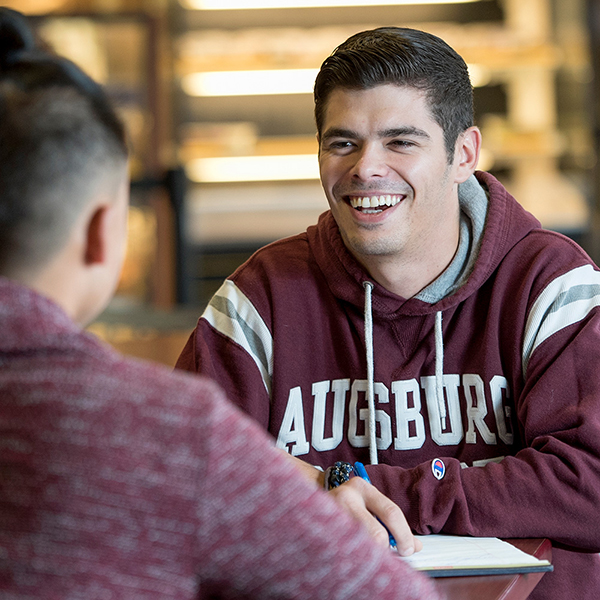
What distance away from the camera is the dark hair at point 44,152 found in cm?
63

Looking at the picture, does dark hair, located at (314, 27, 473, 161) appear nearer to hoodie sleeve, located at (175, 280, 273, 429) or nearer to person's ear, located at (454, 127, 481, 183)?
person's ear, located at (454, 127, 481, 183)

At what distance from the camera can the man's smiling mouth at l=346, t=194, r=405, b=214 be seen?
1.38 m

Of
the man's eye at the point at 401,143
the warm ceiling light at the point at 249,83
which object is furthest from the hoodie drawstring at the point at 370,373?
the warm ceiling light at the point at 249,83

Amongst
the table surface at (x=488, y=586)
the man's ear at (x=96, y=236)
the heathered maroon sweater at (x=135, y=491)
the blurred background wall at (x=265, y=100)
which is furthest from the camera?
the blurred background wall at (x=265, y=100)

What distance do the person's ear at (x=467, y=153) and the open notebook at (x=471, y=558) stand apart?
0.66 metres

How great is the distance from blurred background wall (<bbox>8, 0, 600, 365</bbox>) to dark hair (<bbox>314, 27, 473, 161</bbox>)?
2.84 metres

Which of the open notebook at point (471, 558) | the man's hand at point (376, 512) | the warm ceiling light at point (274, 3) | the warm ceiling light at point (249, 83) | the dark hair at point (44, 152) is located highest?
the warm ceiling light at point (274, 3)

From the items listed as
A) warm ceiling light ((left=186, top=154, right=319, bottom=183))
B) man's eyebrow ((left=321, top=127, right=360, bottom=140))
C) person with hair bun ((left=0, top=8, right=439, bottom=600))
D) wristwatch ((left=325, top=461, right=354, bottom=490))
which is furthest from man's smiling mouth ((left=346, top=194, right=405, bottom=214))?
warm ceiling light ((left=186, top=154, right=319, bottom=183))

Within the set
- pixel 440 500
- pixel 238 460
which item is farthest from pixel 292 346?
pixel 238 460

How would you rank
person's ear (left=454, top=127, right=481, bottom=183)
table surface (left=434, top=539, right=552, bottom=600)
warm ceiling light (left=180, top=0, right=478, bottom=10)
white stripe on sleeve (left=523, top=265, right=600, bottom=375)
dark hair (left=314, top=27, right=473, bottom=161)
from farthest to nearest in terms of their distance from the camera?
warm ceiling light (left=180, top=0, right=478, bottom=10), person's ear (left=454, top=127, right=481, bottom=183), dark hair (left=314, top=27, right=473, bottom=161), white stripe on sleeve (left=523, top=265, right=600, bottom=375), table surface (left=434, top=539, right=552, bottom=600)

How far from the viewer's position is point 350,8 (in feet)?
14.4

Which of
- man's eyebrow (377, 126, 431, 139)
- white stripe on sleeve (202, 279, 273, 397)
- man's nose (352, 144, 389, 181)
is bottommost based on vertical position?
white stripe on sleeve (202, 279, 273, 397)

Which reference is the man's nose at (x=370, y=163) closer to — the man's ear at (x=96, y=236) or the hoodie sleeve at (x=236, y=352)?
the hoodie sleeve at (x=236, y=352)

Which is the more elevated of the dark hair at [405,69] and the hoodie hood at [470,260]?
the dark hair at [405,69]
